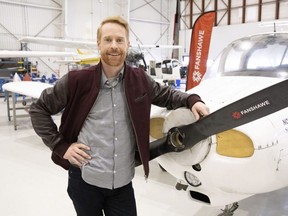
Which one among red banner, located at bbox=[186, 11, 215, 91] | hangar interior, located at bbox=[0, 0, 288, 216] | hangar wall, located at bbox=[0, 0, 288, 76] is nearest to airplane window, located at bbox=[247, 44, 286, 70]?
hangar interior, located at bbox=[0, 0, 288, 216]

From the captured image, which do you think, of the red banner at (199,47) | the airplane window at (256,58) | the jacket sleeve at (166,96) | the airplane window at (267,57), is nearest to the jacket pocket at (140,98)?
the jacket sleeve at (166,96)

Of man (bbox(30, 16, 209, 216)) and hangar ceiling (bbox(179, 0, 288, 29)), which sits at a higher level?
hangar ceiling (bbox(179, 0, 288, 29))

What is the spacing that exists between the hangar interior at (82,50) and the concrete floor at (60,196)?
0.03 ft

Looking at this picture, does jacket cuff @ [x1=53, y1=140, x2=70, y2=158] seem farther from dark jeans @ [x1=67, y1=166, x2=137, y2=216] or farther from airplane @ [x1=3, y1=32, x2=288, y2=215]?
airplane @ [x1=3, y1=32, x2=288, y2=215]

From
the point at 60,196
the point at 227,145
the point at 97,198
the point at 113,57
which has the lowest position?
the point at 60,196

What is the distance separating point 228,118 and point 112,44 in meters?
0.71

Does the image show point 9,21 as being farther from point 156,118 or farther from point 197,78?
point 156,118

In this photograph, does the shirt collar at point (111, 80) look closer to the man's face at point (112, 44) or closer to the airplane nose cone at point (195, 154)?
the man's face at point (112, 44)

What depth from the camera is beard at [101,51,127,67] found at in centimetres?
152

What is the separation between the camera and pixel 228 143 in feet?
5.09

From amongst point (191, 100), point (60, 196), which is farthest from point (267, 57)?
point (60, 196)

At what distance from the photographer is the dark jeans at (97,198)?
1665 mm

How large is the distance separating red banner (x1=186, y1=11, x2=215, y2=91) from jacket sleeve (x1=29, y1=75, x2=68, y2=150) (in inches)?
135

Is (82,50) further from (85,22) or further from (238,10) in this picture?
(238,10)
